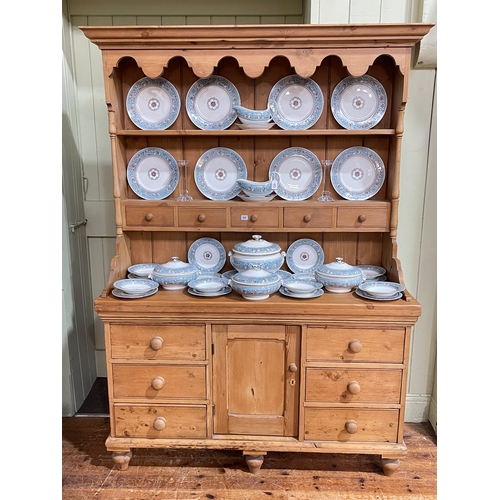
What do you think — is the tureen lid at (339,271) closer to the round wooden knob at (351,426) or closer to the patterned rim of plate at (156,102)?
the round wooden knob at (351,426)

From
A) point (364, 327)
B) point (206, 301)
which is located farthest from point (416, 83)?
point (206, 301)

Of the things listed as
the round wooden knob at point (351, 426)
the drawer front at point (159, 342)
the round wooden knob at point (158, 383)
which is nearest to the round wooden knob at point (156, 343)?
the drawer front at point (159, 342)

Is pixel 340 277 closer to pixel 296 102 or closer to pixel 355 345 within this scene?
pixel 355 345

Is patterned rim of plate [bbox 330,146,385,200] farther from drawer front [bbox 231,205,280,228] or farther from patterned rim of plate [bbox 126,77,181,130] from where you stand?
patterned rim of plate [bbox 126,77,181,130]

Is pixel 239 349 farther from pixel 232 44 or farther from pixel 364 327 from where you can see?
pixel 232 44

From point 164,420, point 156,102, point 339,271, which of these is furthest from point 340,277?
point 156,102

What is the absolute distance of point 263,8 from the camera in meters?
2.22

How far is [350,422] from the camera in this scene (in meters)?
1.85

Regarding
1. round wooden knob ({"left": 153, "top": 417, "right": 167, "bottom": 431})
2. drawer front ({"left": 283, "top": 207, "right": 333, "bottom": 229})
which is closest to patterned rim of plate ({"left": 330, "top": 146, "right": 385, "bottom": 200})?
drawer front ({"left": 283, "top": 207, "right": 333, "bottom": 229})

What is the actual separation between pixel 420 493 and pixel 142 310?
4.63 ft

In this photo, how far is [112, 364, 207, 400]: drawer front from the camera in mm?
1875

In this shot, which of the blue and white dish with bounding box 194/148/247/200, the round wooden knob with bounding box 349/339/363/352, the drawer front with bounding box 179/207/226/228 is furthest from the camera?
the blue and white dish with bounding box 194/148/247/200

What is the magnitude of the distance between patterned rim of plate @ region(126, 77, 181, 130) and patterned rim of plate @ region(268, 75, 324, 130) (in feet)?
1.50

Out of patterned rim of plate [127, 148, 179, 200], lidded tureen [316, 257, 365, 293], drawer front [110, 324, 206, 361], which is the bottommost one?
drawer front [110, 324, 206, 361]
